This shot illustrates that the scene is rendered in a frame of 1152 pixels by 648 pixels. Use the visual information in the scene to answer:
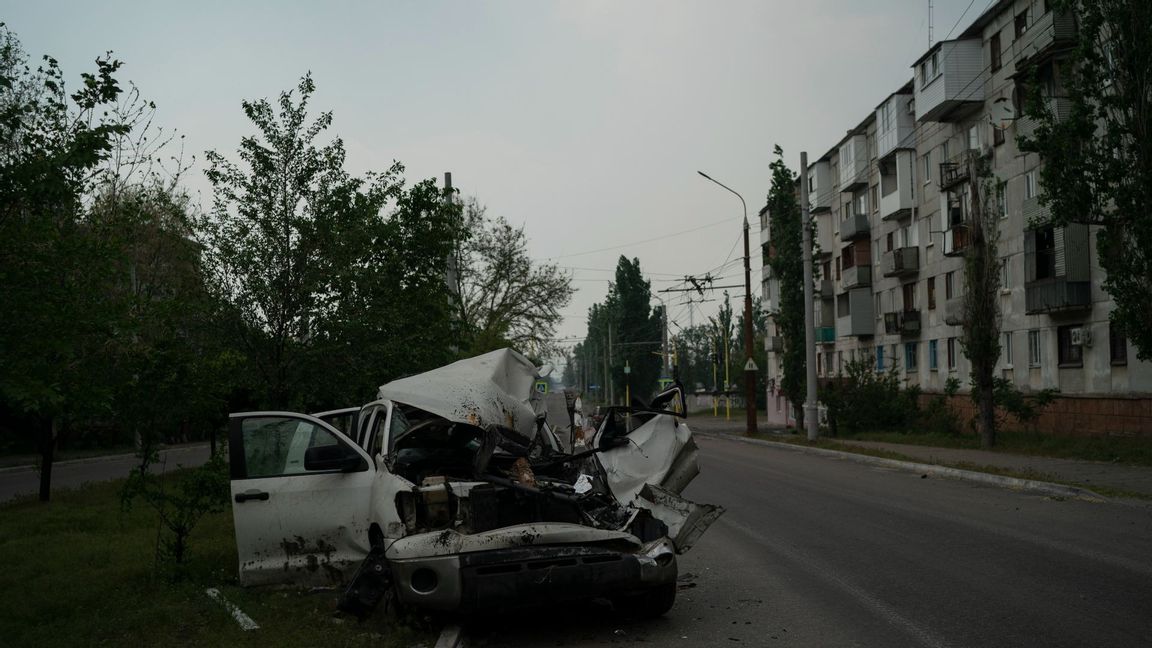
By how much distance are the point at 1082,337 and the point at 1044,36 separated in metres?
9.73

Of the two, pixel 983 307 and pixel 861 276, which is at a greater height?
pixel 861 276

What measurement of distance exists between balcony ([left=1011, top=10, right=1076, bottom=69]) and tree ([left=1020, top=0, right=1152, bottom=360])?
9.44 meters

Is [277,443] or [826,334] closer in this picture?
[277,443]

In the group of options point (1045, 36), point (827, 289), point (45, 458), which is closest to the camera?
point (45, 458)

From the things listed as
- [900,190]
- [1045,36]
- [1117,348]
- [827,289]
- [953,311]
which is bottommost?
[1117,348]

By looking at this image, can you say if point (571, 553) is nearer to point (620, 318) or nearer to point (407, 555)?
point (407, 555)

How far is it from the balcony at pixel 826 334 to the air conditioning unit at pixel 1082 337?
82.2 feet

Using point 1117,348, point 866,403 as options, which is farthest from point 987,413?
point 866,403

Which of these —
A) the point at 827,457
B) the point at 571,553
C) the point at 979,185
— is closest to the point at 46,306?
the point at 571,553

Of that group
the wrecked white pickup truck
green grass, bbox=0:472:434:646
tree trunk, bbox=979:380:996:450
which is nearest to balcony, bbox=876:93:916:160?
tree trunk, bbox=979:380:996:450

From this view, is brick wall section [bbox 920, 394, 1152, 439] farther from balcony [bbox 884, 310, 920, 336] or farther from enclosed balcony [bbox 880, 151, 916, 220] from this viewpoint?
enclosed balcony [bbox 880, 151, 916, 220]

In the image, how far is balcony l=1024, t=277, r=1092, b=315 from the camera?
1230 inches

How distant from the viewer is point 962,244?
3922 centimetres

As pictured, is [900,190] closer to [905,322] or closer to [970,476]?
[905,322]
